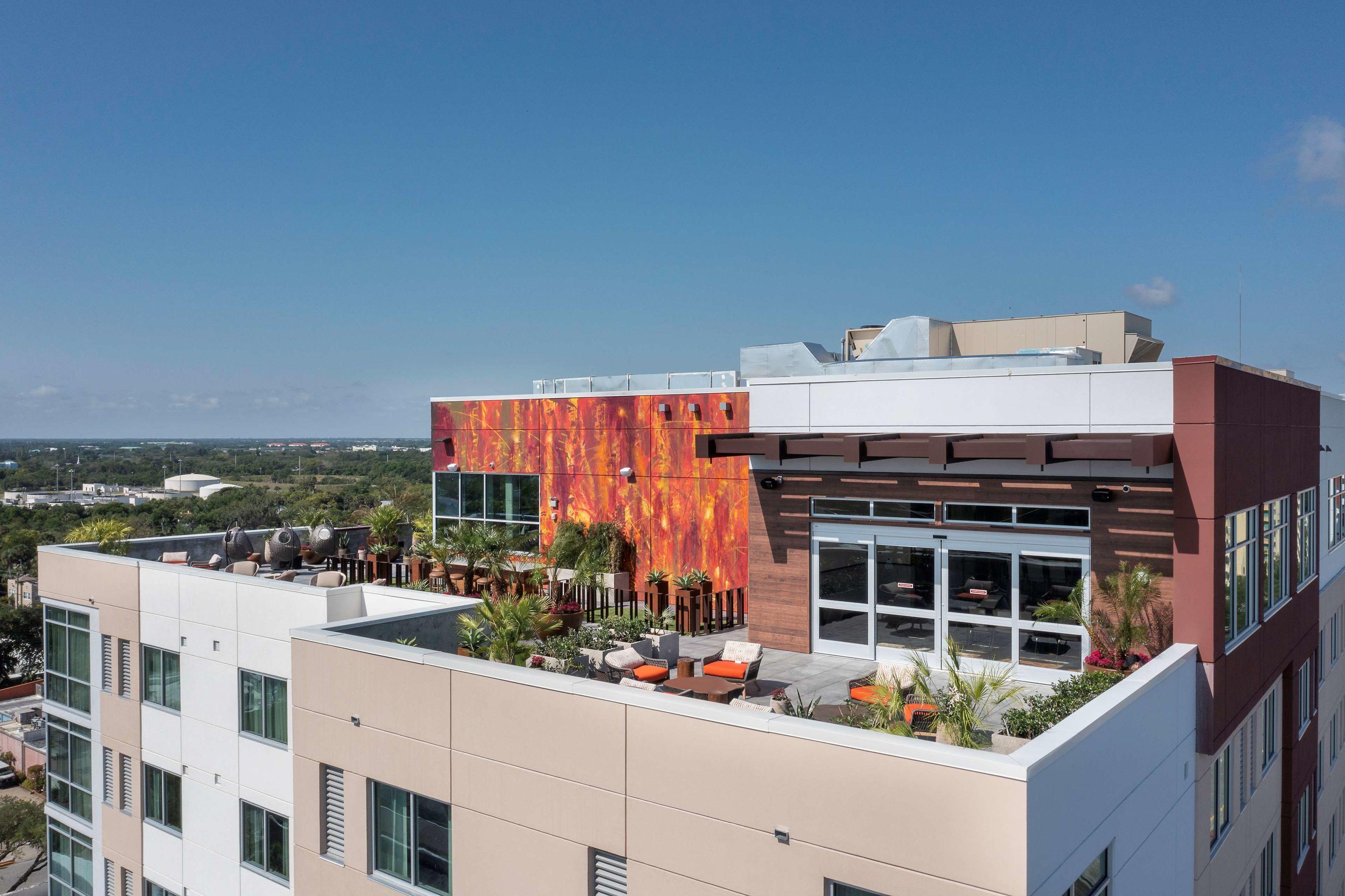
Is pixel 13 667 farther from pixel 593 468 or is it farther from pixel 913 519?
pixel 913 519

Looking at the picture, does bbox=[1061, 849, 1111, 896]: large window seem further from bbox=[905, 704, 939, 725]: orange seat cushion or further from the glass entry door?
the glass entry door

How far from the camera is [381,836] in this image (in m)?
11.3

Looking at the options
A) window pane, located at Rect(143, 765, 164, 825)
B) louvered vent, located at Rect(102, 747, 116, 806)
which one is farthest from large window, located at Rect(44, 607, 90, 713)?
window pane, located at Rect(143, 765, 164, 825)

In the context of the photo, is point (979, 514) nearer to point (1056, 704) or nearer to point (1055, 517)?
point (1055, 517)

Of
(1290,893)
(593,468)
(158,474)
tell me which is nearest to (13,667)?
(593,468)

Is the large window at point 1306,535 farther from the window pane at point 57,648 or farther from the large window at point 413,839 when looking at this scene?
the window pane at point 57,648

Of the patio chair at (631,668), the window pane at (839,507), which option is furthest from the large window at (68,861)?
the window pane at (839,507)

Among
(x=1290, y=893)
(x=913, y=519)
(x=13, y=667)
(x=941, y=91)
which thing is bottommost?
(x=13, y=667)

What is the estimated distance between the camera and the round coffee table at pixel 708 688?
11.6 meters

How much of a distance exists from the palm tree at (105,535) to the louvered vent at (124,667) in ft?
10.7

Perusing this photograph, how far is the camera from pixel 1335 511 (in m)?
22.9

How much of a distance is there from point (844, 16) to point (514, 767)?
2880 centimetres

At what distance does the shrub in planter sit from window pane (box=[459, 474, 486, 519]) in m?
18.8

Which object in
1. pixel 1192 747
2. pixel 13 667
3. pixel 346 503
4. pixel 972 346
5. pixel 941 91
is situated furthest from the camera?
pixel 346 503
